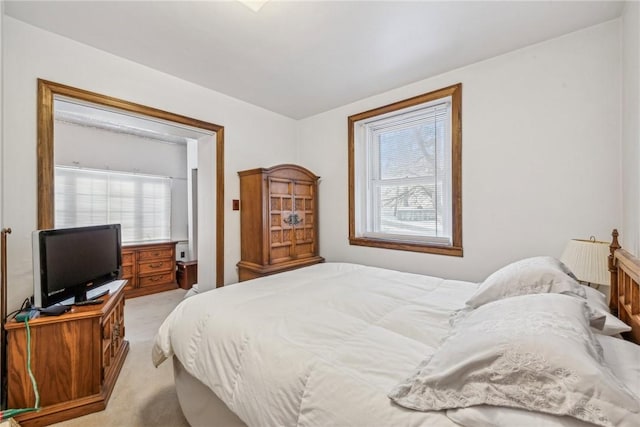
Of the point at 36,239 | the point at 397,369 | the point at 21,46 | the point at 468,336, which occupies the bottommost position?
the point at 397,369

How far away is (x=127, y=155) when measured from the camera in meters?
4.59

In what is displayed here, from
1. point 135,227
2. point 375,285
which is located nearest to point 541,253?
point 375,285

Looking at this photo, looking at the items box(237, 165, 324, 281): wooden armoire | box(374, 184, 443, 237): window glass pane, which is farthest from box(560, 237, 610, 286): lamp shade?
box(237, 165, 324, 281): wooden armoire

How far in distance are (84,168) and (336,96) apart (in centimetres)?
395

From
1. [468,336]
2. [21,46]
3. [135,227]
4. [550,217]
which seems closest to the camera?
[468,336]

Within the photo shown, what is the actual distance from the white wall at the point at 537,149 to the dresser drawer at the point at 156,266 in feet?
13.1

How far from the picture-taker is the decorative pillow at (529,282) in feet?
3.83

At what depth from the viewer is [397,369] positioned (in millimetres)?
904

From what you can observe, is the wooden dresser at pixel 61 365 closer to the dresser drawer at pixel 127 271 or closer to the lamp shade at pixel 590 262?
the dresser drawer at pixel 127 271

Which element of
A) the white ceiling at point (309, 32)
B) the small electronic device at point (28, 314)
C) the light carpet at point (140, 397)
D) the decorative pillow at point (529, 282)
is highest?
the white ceiling at point (309, 32)

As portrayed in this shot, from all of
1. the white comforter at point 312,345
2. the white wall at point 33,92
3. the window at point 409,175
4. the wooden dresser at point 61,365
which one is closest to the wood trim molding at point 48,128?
the white wall at point 33,92

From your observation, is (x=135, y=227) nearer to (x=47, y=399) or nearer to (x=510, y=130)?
(x=47, y=399)

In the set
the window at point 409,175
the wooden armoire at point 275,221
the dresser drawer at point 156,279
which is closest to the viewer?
the window at point 409,175

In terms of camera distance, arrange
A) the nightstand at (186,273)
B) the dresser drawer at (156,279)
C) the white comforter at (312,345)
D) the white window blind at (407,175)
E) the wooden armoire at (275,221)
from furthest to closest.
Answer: the nightstand at (186,273) → the dresser drawer at (156,279) → the wooden armoire at (275,221) → the white window blind at (407,175) → the white comforter at (312,345)
